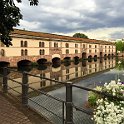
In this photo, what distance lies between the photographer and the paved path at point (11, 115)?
23.7 ft

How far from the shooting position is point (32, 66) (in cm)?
5281

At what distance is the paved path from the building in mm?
38389

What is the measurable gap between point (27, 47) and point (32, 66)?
4013 millimetres

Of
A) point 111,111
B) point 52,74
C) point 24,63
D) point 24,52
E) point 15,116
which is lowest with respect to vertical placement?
point 52,74

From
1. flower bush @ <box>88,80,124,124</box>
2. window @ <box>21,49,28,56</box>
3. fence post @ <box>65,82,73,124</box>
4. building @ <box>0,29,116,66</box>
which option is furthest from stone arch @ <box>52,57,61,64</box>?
flower bush @ <box>88,80,124,124</box>

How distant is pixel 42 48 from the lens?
57.8m

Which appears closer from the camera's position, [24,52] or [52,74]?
[52,74]

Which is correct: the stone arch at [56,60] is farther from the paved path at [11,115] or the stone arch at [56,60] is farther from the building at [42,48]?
the paved path at [11,115]

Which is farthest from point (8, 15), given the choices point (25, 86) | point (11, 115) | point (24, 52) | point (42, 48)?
point (42, 48)

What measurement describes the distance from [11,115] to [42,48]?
165ft

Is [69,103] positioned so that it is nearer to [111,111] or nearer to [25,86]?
[111,111]

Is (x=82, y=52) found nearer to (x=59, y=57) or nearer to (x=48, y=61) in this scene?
(x=59, y=57)

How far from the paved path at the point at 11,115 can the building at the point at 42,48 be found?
38.4 metres

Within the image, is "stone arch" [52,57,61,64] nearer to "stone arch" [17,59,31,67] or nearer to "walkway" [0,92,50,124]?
"stone arch" [17,59,31,67]
